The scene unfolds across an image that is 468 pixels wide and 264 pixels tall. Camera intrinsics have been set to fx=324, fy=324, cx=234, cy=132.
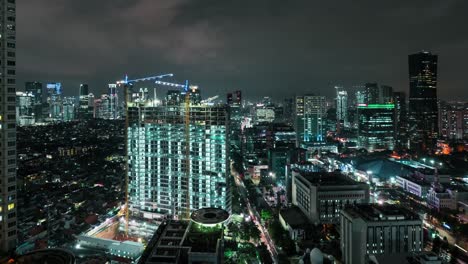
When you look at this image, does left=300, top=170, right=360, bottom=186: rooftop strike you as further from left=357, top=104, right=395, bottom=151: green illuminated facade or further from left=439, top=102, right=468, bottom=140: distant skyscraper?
left=439, top=102, right=468, bottom=140: distant skyscraper

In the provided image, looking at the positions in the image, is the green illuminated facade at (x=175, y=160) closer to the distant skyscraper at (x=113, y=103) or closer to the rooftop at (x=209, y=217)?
the rooftop at (x=209, y=217)

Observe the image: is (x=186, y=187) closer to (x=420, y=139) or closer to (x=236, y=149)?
(x=236, y=149)

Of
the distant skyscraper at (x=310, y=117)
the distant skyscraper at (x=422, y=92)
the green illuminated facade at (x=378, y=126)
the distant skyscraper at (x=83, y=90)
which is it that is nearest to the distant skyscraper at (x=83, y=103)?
the distant skyscraper at (x=83, y=90)

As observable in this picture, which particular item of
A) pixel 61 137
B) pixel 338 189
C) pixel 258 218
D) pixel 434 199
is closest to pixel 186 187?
pixel 258 218

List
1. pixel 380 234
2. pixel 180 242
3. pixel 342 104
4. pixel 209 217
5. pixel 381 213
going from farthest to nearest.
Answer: pixel 342 104 → pixel 381 213 → pixel 380 234 → pixel 209 217 → pixel 180 242

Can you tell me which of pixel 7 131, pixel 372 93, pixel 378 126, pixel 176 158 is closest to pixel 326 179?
pixel 176 158

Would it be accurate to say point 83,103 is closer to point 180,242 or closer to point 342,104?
point 342,104

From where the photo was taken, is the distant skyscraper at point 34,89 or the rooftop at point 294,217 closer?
the rooftop at point 294,217

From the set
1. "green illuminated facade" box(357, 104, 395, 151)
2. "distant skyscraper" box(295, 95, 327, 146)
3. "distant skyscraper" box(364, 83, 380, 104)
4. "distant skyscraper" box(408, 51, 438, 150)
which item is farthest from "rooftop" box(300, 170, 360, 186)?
"distant skyscraper" box(364, 83, 380, 104)
